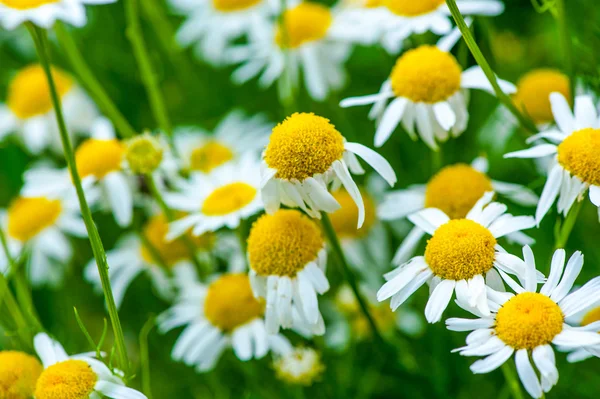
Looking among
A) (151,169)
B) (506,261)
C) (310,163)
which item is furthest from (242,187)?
(506,261)

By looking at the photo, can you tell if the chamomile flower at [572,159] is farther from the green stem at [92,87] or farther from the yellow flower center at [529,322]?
the green stem at [92,87]

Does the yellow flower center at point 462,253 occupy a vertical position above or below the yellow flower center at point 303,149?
below

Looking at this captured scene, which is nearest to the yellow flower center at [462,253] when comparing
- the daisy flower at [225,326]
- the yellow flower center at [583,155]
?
the yellow flower center at [583,155]

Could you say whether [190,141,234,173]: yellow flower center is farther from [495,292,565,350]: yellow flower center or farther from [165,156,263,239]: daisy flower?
[495,292,565,350]: yellow flower center

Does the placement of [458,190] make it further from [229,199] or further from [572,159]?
[229,199]

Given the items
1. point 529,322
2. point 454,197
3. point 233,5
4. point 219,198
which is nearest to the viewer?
point 529,322

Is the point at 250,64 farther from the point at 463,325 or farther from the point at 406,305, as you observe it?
the point at 463,325

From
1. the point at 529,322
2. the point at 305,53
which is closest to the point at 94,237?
the point at 529,322
